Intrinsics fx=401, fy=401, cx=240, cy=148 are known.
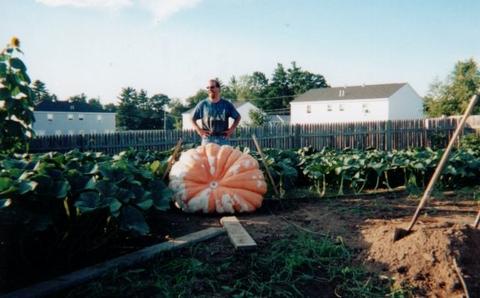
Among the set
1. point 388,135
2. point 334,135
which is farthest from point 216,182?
point 388,135

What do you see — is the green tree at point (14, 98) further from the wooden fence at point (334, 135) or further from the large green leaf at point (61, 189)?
the wooden fence at point (334, 135)

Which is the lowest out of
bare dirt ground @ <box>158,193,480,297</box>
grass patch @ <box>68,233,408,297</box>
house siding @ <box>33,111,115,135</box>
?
grass patch @ <box>68,233,408,297</box>

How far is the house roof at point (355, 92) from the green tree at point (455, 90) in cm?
390

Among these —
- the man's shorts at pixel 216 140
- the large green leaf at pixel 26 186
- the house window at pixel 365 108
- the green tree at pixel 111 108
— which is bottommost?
the large green leaf at pixel 26 186

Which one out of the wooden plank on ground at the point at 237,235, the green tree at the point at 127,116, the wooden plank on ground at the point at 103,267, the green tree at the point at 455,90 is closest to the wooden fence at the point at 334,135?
the wooden plank on ground at the point at 237,235

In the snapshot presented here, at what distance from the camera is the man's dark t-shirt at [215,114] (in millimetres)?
5309

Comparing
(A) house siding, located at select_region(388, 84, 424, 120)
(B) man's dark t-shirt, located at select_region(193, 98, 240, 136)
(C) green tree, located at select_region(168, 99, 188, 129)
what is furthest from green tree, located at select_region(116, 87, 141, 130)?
(B) man's dark t-shirt, located at select_region(193, 98, 240, 136)

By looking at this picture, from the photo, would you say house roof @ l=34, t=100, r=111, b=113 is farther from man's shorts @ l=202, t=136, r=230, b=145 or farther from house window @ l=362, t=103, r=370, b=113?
man's shorts @ l=202, t=136, r=230, b=145

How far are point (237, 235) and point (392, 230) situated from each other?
118cm

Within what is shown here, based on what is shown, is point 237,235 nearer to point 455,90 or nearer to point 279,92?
point 455,90

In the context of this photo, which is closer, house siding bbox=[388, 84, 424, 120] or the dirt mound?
the dirt mound

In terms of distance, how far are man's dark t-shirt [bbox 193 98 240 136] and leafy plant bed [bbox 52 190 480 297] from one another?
2226 mm

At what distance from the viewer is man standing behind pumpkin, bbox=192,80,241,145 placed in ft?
17.4

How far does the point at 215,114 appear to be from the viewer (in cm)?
530
